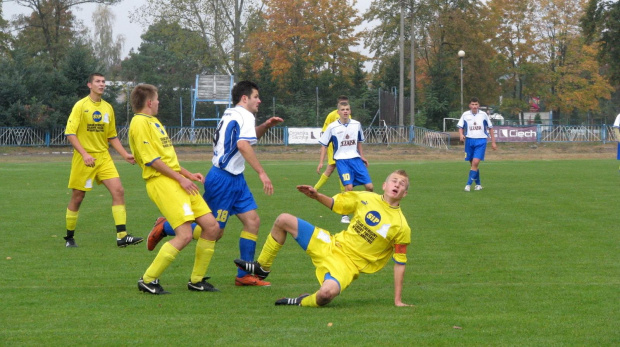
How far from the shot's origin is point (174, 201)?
7.03 meters

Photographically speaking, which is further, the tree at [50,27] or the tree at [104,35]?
the tree at [104,35]

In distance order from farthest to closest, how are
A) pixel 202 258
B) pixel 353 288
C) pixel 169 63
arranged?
A: pixel 169 63 < pixel 353 288 < pixel 202 258

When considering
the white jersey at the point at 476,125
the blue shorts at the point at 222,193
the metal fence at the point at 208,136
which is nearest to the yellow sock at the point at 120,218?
the blue shorts at the point at 222,193

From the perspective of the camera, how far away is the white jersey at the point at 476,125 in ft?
61.0

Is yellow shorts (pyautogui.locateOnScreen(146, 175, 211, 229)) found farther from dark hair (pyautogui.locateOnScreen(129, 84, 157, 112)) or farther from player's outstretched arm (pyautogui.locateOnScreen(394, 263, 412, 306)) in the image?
player's outstretched arm (pyautogui.locateOnScreen(394, 263, 412, 306))

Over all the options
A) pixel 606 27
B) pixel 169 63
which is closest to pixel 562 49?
pixel 606 27

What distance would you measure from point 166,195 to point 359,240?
182 centimetres

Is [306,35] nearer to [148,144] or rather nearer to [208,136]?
[208,136]

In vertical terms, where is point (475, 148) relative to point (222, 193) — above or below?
above

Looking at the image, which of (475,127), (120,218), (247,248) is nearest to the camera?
(247,248)

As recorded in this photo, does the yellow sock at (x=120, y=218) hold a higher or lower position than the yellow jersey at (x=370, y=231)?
lower

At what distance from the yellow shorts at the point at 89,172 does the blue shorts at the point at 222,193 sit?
10.6ft

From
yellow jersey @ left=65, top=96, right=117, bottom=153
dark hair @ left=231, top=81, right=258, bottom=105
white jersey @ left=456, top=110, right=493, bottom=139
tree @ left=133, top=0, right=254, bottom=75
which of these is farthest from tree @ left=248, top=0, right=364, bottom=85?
dark hair @ left=231, top=81, right=258, bottom=105

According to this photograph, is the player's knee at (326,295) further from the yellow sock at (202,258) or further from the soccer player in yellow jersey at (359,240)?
the yellow sock at (202,258)
